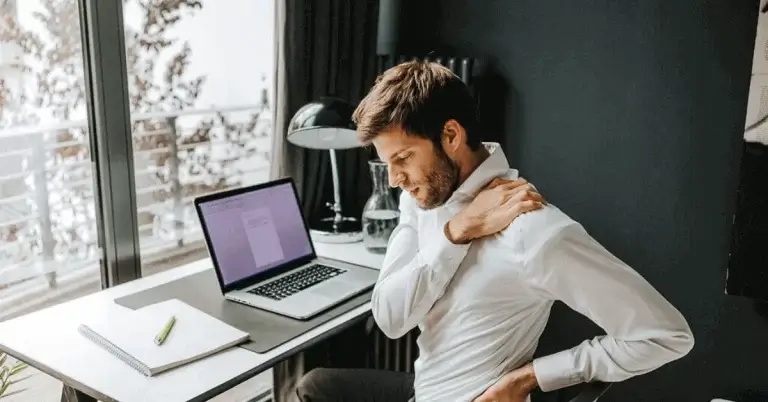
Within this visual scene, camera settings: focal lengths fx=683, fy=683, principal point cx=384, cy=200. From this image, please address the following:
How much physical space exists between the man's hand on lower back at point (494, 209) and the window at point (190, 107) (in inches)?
40.0

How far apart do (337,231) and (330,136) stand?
33cm

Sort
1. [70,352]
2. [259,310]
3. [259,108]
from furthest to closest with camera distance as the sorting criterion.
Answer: [259,108], [259,310], [70,352]

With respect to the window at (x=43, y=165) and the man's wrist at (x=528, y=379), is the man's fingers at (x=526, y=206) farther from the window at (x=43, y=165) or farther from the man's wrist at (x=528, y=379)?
the window at (x=43, y=165)

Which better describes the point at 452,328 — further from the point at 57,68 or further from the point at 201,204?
the point at 57,68

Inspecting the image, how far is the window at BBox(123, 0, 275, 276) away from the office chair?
1241 mm

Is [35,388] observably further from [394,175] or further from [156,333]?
[394,175]

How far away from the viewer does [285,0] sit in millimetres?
2199

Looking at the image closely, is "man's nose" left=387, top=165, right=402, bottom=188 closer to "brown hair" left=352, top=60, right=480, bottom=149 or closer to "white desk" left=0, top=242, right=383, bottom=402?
"brown hair" left=352, top=60, right=480, bottom=149

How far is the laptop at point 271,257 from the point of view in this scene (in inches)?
68.3

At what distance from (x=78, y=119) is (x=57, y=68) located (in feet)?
0.48

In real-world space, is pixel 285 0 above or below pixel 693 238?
above

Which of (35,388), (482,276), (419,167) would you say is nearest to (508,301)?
(482,276)

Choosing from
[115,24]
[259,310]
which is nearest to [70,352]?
[259,310]

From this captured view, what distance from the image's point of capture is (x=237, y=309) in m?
1.67
